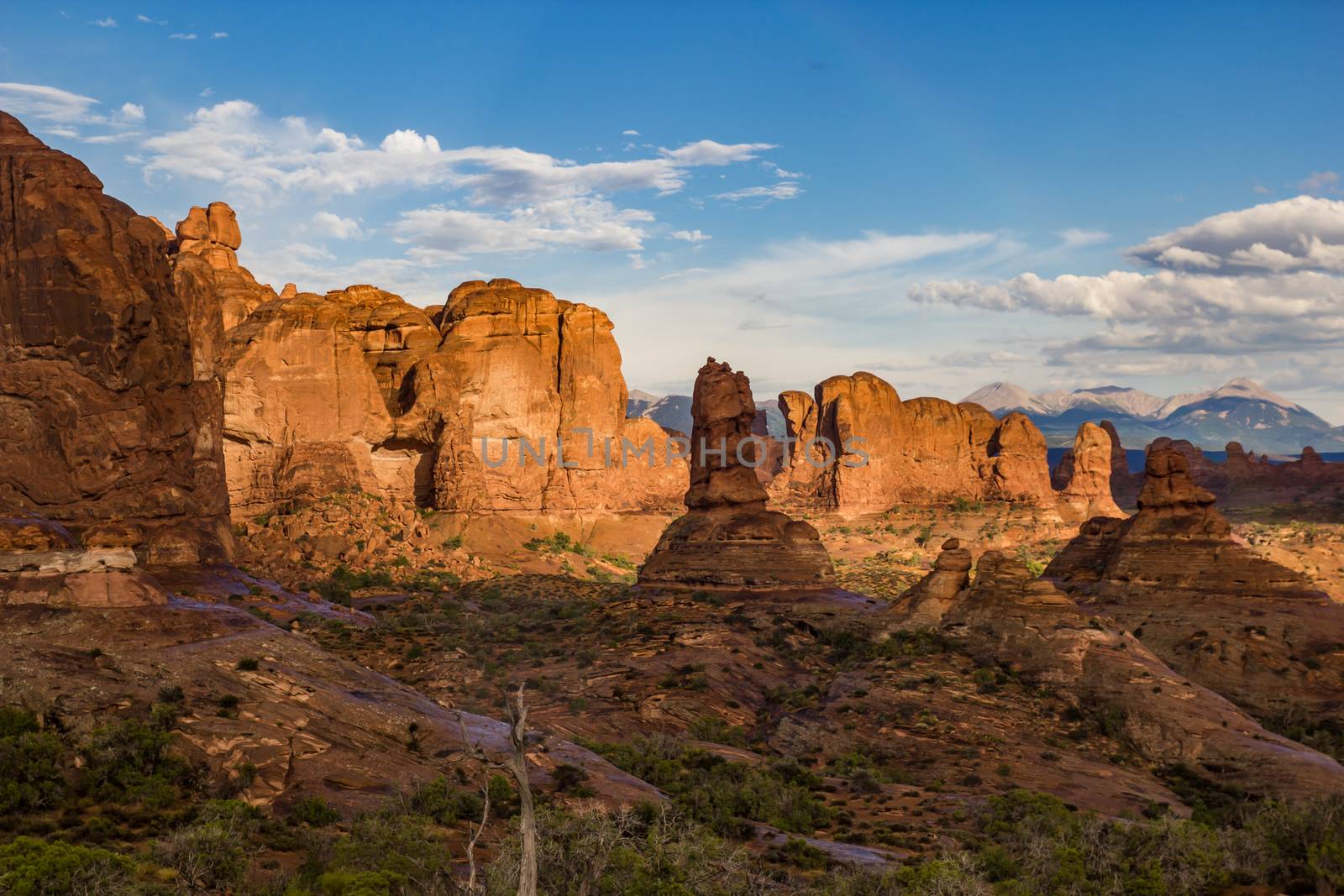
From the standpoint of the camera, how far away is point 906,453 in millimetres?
140125

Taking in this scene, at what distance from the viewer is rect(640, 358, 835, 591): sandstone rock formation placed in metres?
64.2

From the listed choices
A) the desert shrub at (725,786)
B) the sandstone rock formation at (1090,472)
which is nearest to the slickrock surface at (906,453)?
the sandstone rock formation at (1090,472)

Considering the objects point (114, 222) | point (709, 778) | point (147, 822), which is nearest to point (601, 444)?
point (114, 222)

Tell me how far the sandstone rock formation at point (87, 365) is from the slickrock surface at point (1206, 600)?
45409 millimetres

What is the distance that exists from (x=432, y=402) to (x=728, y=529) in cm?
3384

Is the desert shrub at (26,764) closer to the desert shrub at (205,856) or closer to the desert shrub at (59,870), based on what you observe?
the desert shrub at (59,870)

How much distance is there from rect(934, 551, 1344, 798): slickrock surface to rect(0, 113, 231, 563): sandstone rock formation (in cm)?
3378

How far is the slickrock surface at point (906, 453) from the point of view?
13562cm

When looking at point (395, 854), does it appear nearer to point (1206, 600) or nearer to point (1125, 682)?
point (1125, 682)

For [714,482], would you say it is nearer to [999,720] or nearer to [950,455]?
[999,720]

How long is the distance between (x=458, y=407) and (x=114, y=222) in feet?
162

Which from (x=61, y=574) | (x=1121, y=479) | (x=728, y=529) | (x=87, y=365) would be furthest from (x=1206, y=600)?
(x=1121, y=479)

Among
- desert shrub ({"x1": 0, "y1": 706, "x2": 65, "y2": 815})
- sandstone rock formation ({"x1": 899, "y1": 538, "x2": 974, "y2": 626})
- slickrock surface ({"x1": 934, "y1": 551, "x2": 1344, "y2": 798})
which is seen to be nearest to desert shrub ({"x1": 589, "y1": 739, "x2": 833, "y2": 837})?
desert shrub ({"x1": 0, "y1": 706, "x2": 65, "y2": 815})

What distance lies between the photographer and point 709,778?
31.5m
